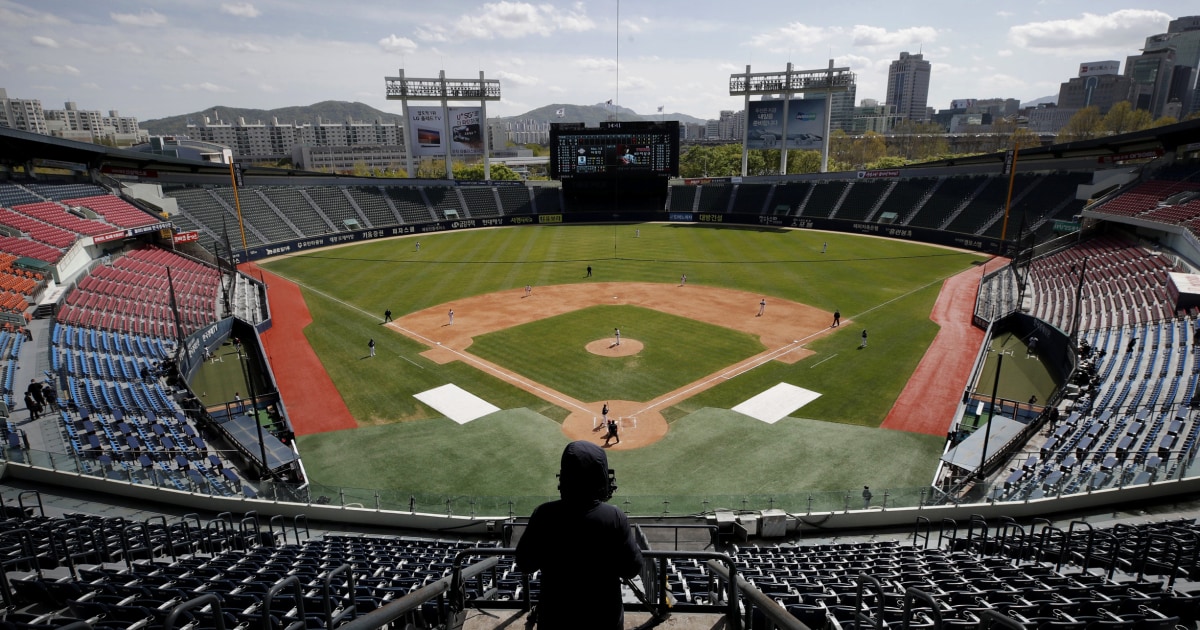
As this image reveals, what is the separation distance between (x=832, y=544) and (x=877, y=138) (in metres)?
143

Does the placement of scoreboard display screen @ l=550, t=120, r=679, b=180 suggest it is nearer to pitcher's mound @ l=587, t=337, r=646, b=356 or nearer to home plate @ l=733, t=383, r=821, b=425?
pitcher's mound @ l=587, t=337, r=646, b=356

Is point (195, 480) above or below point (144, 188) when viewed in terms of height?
below

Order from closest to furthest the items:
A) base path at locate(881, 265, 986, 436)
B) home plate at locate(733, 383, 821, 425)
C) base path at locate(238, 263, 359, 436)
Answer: base path at locate(881, 265, 986, 436) → home plate at locate(733, 383, 821, 425) → base path at locate(238, 263, 359, 436)

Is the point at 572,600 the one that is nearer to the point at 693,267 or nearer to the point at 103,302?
the point at 103,302

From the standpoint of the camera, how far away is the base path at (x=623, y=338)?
985 inches

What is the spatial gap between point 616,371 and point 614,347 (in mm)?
3404

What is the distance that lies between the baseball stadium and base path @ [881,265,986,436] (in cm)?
22

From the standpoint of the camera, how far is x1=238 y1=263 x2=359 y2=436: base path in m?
24.9

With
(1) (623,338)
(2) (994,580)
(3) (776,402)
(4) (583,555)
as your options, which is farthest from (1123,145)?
(4) (583,555)

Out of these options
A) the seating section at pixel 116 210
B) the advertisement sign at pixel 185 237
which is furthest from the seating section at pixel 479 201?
the seating section at pixel 116 210

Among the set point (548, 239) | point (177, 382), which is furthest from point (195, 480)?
point (548, 239)

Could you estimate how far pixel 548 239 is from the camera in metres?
67.9

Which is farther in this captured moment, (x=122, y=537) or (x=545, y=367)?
(x=545, y=367)

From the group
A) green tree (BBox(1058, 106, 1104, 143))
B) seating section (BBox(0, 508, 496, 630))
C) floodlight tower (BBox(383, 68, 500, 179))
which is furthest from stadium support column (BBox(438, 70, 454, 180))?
green tree (BBox(1058, 106, 1104, 143))
